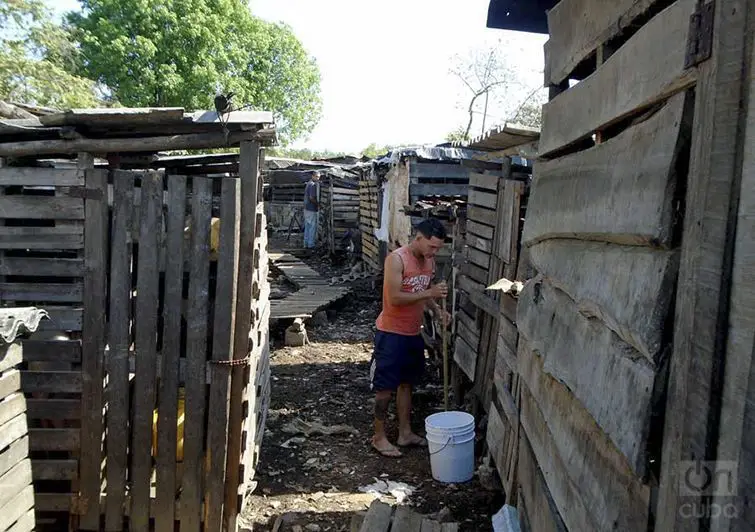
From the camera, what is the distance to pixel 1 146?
13.0 ft

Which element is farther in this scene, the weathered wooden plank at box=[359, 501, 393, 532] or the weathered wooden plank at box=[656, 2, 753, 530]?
the weathered wooden plank at box=[359, 501, 393, 532]

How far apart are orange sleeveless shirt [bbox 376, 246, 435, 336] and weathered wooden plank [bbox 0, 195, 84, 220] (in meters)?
2.79

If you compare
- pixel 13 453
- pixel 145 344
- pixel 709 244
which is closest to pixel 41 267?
pixel 145 344

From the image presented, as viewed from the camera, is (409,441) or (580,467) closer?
(580,467)

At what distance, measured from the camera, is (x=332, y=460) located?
579 centimetres

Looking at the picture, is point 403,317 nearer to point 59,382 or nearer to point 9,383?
point 59,382

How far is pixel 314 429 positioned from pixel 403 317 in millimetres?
1687

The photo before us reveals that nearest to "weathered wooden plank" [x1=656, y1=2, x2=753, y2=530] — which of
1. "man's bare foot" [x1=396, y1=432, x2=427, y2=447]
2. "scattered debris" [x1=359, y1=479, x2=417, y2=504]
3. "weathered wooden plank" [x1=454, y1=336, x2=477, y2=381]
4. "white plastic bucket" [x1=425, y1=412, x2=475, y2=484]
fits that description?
"white plastic bucket" [x1=425, y1=412, x2=475, y2=484]

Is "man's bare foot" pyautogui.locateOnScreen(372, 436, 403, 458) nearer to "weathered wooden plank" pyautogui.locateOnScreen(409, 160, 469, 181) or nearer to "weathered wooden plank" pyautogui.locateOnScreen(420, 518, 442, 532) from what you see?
"weathered wooden plank" pyautogui.locateOnScreen(420, 518, 442, 532)

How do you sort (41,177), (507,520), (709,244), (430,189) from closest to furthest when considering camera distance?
1. (709,244)
2. (507,520)
3. (41,177)
4. (430,189)

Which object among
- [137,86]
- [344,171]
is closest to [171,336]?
[344,171]

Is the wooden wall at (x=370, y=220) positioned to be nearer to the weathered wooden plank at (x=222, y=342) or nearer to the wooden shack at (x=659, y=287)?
the weathered wooden plank at (x=222, y=342)

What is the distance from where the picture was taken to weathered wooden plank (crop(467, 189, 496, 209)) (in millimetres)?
5777

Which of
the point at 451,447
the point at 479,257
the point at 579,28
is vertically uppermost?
the point at 579,28
